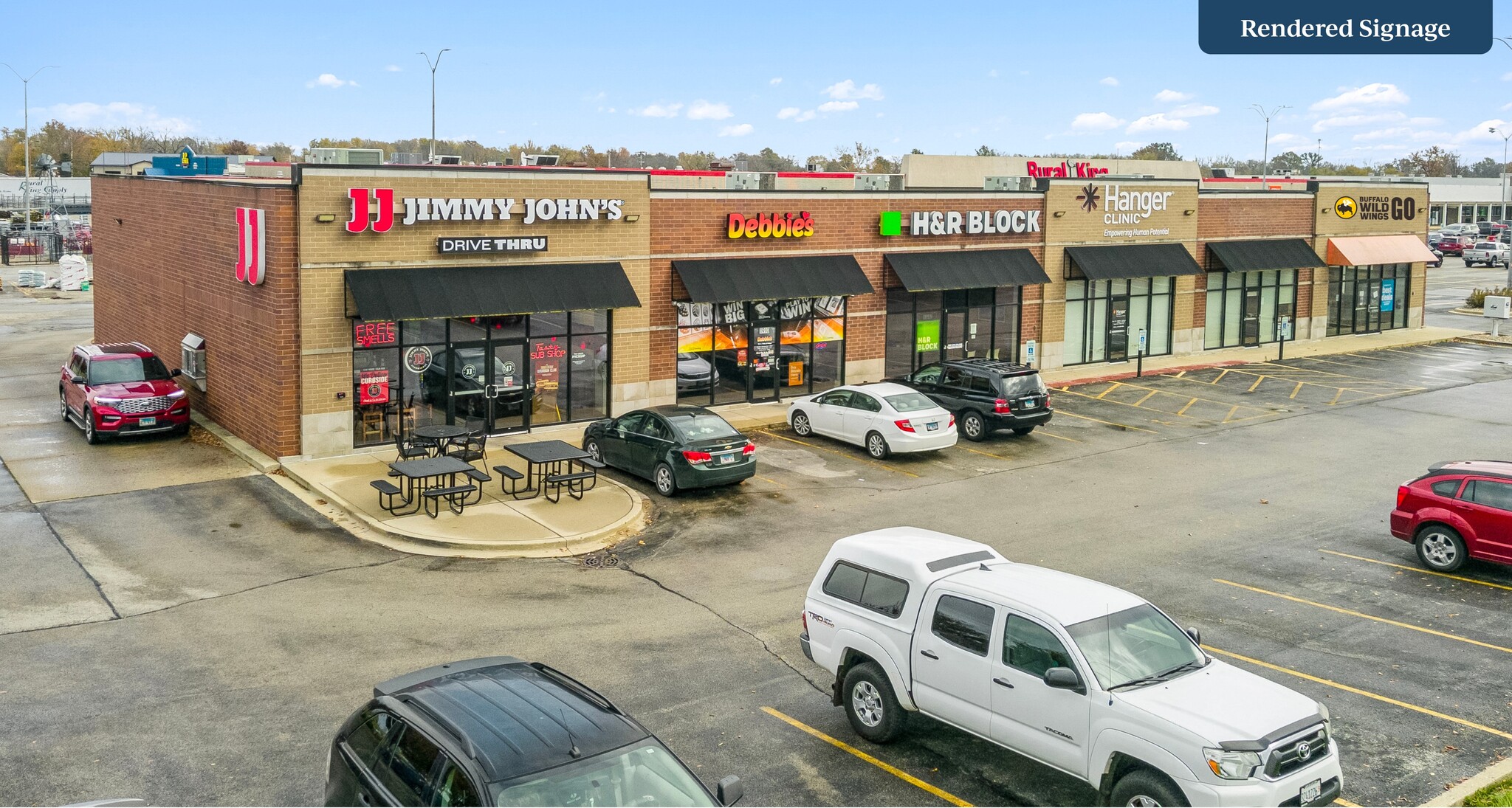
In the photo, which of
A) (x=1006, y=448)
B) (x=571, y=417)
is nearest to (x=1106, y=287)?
(x=1006, y=448)

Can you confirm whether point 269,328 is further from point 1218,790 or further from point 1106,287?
point 1106,287

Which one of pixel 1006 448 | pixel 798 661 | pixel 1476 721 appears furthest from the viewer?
pixel 1006 448

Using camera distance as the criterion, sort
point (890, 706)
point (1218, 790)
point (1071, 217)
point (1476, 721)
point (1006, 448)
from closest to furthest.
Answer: point (1218, 790), point (890, 706), point (1476, 721), point (1006, 448), point (1071, 217)

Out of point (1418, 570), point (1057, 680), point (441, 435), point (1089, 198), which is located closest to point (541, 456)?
point (441, 435)

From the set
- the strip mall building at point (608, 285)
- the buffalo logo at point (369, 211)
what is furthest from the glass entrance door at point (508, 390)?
the buffalo logo at point (369, 211)

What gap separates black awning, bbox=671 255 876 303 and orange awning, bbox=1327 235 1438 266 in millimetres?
22797

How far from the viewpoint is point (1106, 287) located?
39719 mm

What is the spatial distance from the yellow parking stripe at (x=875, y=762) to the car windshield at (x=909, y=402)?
13638 mm

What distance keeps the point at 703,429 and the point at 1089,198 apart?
20.2 meters

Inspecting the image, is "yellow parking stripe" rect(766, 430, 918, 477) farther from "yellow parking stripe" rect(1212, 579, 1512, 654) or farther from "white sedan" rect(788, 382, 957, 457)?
"yellow parking stripe" rect(1212, 579, 1512, 654)

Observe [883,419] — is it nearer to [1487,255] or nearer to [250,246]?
[250,246]

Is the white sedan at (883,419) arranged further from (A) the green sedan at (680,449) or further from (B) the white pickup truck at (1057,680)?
(B) the white pickup truck at (1057,680)

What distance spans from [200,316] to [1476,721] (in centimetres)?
2548

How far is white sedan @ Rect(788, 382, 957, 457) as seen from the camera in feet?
83.9
